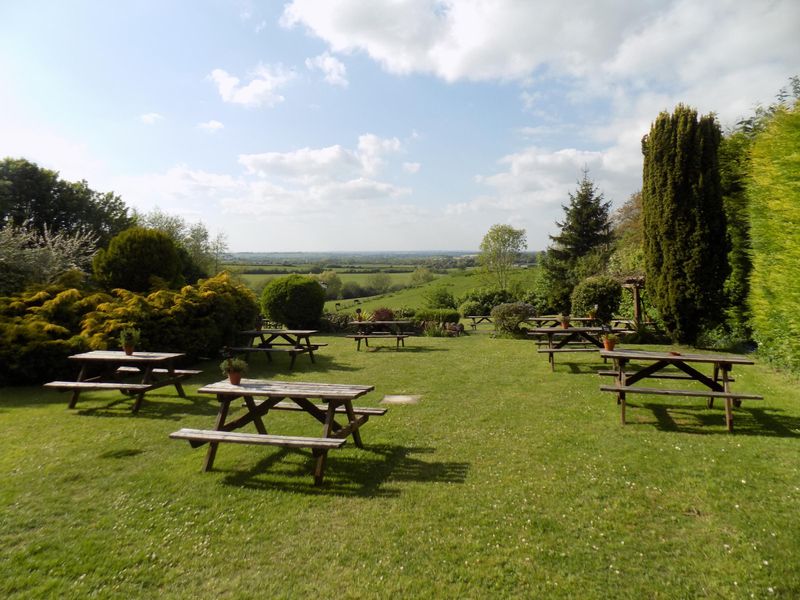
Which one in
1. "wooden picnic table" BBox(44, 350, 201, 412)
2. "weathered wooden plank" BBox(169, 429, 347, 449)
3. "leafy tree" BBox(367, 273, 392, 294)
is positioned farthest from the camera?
"leafy tree" BBox(367, 273, 392, 294)

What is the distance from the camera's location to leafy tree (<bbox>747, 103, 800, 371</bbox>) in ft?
24.3

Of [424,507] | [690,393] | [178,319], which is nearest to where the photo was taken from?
[424,507]

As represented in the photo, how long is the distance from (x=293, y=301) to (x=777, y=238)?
47.7 feet

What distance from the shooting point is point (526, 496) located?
4.07 metres

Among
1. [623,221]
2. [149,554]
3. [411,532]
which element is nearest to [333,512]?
[411,532]

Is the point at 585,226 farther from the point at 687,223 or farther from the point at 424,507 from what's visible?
the point at 424,507

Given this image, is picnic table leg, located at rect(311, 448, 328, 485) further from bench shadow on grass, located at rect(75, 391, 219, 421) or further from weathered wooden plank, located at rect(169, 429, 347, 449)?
bench shadow on grass, located at rect(75, 391, 219, 421)

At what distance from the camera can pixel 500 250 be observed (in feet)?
111

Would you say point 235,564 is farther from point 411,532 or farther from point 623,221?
point 623,221

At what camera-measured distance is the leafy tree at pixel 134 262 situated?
12.6 meters

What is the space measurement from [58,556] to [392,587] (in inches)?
96.8

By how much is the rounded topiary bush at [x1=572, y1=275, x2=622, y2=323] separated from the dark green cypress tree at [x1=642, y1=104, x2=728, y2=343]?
106 inches

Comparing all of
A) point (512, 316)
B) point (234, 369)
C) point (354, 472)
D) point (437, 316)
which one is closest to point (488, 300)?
point (437, 316)

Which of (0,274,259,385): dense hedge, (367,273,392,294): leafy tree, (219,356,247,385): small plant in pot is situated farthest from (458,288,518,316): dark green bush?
(367,273,392,294): leafy tree
